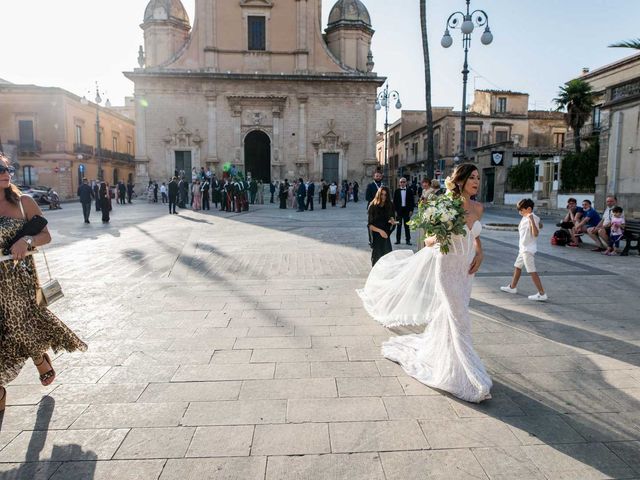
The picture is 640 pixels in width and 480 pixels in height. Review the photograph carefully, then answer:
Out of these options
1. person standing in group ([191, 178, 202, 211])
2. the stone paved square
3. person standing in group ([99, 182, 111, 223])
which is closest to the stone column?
person standing in group ([191, 178, 202, 211])

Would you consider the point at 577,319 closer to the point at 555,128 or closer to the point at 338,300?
the point at 338,300

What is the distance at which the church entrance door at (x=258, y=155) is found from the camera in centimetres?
3692

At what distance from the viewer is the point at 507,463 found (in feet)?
9.20

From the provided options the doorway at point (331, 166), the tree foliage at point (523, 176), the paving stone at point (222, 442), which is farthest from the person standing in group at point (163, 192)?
the paving stone at point (222, 442)

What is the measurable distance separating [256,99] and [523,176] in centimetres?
1988

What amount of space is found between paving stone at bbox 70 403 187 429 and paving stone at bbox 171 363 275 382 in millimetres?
483

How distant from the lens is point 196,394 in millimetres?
3684

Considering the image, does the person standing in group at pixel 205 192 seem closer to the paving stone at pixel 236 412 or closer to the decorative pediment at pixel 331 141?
the decorative pediment at pixel 331 141

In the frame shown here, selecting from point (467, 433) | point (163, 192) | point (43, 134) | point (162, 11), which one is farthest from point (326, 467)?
point (43, 134)

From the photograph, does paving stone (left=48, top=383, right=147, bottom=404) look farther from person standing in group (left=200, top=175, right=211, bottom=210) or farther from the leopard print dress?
person standing in group (left=200, top=175, right=211, bottom=210)

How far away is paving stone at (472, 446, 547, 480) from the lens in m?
2.69

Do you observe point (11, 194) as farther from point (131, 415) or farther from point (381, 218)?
point (381, 218)

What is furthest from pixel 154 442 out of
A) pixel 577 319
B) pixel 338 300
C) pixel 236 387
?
pixel 577 319

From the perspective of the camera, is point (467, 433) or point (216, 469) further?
point (467, 433)
